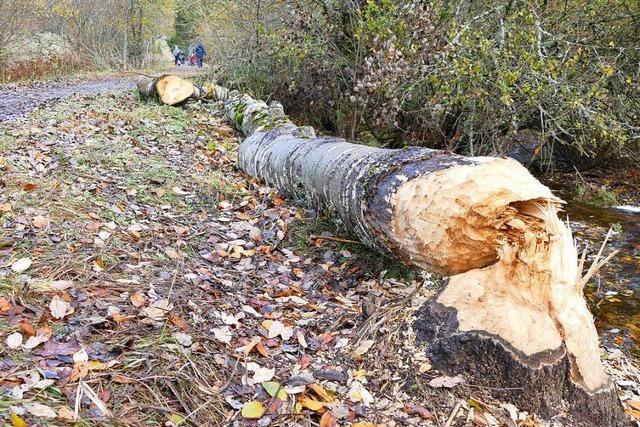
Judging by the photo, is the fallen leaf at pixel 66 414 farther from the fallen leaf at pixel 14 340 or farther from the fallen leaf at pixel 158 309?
the fallen leaf at pixel 158 309

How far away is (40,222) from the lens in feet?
10.1

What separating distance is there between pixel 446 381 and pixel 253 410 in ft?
2.88

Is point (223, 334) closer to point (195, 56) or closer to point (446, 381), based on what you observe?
point (446, 381)

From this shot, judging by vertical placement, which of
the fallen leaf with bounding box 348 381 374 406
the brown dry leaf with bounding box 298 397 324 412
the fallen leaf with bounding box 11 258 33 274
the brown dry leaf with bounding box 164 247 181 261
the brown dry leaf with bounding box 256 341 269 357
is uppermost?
the fallen leaf with bounding box 11 258 33 274

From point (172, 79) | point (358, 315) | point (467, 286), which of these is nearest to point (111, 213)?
point (358, 315)

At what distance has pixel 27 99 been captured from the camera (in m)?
9.46

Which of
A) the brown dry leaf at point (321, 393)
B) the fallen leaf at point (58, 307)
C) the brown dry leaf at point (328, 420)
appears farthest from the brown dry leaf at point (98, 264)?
the brown dry leaf at point (328, 420)

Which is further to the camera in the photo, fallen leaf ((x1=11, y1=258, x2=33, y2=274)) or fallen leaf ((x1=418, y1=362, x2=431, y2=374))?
fallen leaf ((x1=11, y1=258, x2=33, y2=274))

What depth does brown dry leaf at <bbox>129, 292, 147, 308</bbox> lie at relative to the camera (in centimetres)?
245

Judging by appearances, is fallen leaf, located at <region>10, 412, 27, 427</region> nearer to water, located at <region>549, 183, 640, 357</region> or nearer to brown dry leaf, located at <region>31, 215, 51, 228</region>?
brown dry leaf, located at <region>31, 215, 51, 228</region>

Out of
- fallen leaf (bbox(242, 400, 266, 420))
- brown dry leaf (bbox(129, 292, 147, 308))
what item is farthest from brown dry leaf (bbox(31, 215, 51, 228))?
fallen leaf (bbox(242, 400, 266, 420))

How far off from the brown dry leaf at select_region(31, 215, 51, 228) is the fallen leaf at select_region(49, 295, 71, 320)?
94 cm

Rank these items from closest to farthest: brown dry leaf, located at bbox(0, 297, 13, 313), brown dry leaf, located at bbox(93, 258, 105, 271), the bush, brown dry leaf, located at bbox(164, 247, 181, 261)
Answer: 1. brown dry leaf, located at bbox(0, 297, 13, 313)
2. brown dry leaf, located at bbox(93, 258, 105, 271)
3. brown dry leaf, located at bbox(164, 247, 181, 261)
4. the bush

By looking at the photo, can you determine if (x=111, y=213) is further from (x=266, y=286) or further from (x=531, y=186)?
(x=531, y=186)
